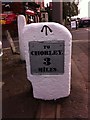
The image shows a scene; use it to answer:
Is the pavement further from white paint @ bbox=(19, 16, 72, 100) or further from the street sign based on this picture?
the street sign

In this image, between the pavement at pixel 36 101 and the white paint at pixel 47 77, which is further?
the white paint at pixel 47 77

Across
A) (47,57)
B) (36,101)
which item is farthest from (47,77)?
(36,101)

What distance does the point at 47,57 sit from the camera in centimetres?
612

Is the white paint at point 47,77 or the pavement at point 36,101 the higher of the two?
the white paint at point 47,77

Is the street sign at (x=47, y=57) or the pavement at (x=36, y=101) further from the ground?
the street sign at (x=47, y=57)

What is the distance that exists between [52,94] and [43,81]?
0.33 meters

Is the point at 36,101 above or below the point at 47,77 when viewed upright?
below

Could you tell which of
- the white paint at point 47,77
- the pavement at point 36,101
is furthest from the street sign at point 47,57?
the pavement at point 36,101

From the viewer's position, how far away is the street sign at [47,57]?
604cm

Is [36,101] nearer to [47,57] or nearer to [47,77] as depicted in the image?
[47,77]

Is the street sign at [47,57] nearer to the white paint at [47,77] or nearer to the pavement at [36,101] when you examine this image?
the white paint at [47,77]

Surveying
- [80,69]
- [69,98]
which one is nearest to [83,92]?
[69,98]

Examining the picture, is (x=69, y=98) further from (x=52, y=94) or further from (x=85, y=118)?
(x=85, y=118)

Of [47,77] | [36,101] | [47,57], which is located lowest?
[36,101]
